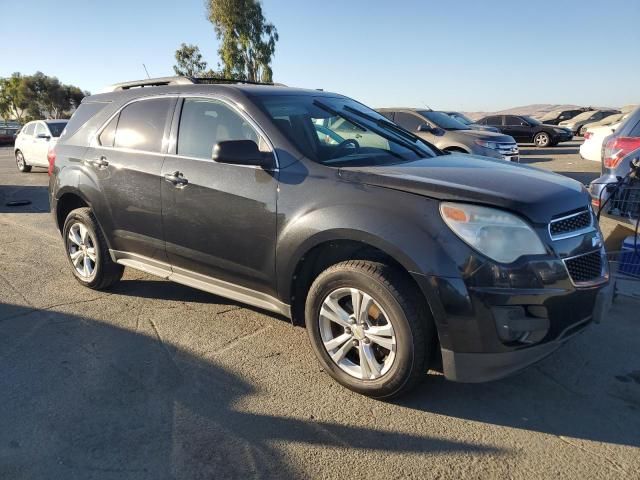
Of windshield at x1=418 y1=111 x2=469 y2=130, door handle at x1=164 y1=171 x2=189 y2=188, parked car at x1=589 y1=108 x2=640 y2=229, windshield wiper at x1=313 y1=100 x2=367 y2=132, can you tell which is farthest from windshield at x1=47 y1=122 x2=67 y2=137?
parked car at x1=589 y1=108 x2=640 y2=229

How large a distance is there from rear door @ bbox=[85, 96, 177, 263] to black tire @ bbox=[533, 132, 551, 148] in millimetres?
22120

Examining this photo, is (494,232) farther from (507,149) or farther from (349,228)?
(507,149)

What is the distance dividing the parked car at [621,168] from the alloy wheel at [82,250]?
4585 millimetres

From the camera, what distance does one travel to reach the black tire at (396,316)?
8.73 feet

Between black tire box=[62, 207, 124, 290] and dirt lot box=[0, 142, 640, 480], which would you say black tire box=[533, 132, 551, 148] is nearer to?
dirt lot box=[0, 142, 640, 480]

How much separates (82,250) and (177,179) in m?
1.71

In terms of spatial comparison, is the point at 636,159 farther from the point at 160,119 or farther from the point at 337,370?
the point at 160,119

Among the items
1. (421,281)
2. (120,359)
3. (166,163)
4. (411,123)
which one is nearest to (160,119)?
(166,163)

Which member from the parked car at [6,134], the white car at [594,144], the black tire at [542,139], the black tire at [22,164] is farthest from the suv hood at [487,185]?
the parked car at [6,134]

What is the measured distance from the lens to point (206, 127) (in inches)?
145

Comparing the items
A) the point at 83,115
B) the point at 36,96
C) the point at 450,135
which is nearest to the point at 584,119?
the point at 450,135

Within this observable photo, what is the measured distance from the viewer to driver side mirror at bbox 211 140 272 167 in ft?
10.2

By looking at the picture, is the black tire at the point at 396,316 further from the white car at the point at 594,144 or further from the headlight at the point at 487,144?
the headlight at the point at 487,144

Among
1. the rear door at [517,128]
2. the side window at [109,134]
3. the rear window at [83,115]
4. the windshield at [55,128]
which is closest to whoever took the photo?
the side window at [109,134]
